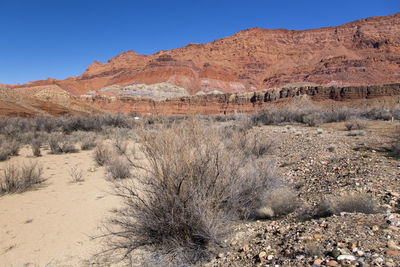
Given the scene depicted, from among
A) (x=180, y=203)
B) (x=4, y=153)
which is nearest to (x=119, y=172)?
(x=180, y=203)

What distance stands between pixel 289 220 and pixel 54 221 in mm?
3970

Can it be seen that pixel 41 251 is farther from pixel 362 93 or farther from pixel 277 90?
pixel 277 90

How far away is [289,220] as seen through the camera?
3.13 m

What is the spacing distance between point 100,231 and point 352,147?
6.79 m

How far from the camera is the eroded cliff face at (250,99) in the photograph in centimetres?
3391

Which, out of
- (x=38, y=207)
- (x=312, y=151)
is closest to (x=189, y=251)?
(x=38, y=207)

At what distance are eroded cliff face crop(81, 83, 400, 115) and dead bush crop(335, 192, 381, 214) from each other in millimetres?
29786

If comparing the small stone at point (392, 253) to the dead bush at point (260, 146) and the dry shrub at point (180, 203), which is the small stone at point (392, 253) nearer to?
the dry shrub at point (180, 203)

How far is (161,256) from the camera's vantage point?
8.18 ft

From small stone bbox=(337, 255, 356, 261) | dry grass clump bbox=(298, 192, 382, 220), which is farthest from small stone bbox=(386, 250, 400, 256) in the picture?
dry grass clump bbox=(298, 192, 382, 220)

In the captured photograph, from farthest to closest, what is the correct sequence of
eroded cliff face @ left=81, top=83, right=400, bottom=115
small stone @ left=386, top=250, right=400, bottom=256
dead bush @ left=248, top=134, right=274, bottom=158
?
eroded cliff face @ left=81, top=83, right=400, bottom=115
dead bush @ left=248, top=134, right=274, bottom=158
small stone @ left=386, top=250, right=400, bottom=256

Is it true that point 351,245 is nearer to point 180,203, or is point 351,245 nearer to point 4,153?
point 180,203

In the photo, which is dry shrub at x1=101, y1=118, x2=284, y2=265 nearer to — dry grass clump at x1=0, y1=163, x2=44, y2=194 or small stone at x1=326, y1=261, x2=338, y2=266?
small stone at x1=326, y1=261, x2=338, y2=266

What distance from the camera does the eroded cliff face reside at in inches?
1335
